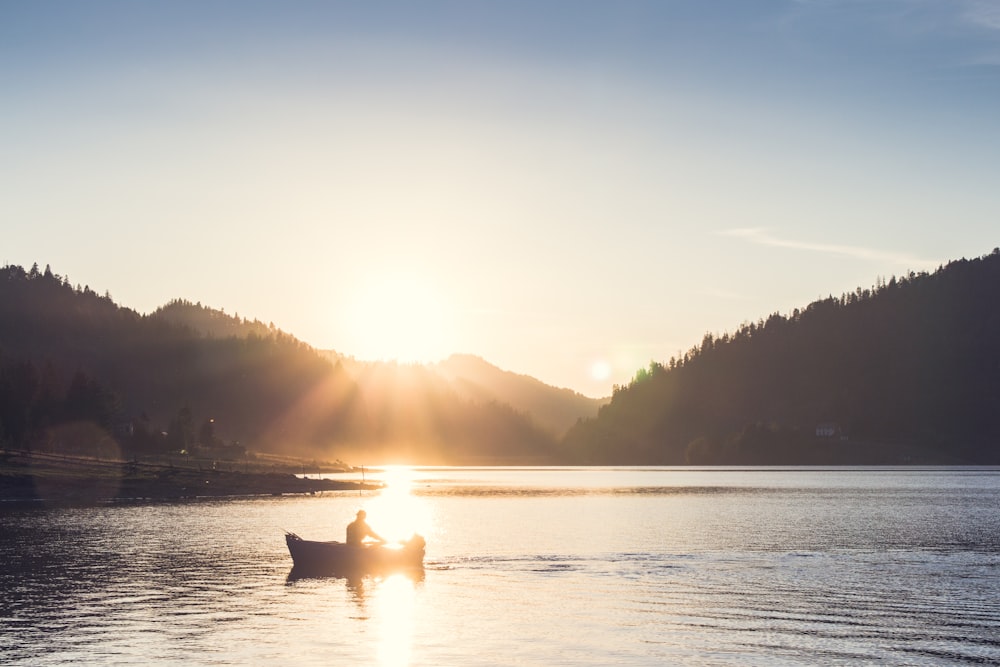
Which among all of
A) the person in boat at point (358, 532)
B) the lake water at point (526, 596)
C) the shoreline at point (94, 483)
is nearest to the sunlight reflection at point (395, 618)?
the lake water at point (526, 596)

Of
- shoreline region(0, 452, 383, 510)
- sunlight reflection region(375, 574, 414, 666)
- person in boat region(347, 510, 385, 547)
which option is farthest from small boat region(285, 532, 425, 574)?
shoreline region(0, 452, 383, 510)

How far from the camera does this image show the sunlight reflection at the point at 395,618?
46844 millimetres

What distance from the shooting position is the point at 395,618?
57.0m

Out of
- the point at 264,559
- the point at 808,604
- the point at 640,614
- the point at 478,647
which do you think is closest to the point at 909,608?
the point at 808,604

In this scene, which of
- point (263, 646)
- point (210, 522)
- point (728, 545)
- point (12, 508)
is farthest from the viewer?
point (12, 508)

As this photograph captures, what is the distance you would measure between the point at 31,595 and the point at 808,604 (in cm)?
4640

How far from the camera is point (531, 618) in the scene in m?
Result: 56.2

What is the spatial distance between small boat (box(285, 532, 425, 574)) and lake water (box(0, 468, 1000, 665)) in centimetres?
192

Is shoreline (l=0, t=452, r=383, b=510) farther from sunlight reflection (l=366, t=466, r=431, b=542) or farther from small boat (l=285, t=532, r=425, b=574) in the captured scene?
small boat (l=285, t=532, r=425, b=574)

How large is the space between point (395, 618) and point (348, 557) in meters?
21.7

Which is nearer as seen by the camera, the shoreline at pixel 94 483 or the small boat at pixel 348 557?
the small boat at pixel 348 557

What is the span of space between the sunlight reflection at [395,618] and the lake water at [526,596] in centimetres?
19

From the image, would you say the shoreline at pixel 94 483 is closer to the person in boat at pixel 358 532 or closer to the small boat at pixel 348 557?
the small boat at pixel 348 557

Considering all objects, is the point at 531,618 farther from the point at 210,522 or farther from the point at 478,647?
the point at 210,522
